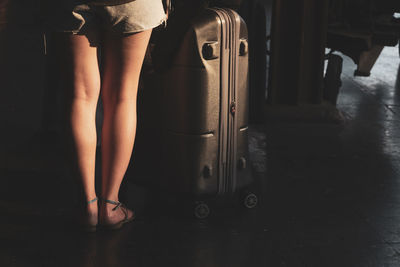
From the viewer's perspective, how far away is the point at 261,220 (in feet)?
7.29

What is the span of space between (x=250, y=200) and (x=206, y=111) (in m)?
0.40

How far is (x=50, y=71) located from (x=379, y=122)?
1.82m

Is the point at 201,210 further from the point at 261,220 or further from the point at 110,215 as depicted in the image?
the point at 110,215

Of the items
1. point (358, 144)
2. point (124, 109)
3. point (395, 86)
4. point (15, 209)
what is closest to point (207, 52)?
point (124, 109)

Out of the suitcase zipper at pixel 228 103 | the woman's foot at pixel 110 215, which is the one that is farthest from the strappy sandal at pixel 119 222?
the suitcase zipper at pixel 228 103

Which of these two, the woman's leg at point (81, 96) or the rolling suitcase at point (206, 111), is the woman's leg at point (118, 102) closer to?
the woman's leg at point (81, 96)

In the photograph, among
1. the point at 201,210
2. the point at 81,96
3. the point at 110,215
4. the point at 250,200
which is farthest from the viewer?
the point at 250,200

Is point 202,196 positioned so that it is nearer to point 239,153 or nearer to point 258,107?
point 239,153

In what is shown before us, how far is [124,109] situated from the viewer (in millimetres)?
2039

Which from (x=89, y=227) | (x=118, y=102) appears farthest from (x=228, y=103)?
(x=89, y=227)

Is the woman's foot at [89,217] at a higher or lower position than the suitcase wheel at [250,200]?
higher

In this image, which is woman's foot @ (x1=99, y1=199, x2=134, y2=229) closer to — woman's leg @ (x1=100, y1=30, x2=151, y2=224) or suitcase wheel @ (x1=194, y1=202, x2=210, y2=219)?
woman's leg @ (x1=100, y1=30, x2=151, y2=224)

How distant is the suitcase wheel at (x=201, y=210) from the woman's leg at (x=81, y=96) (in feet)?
1.18

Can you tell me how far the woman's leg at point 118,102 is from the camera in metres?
1.98
